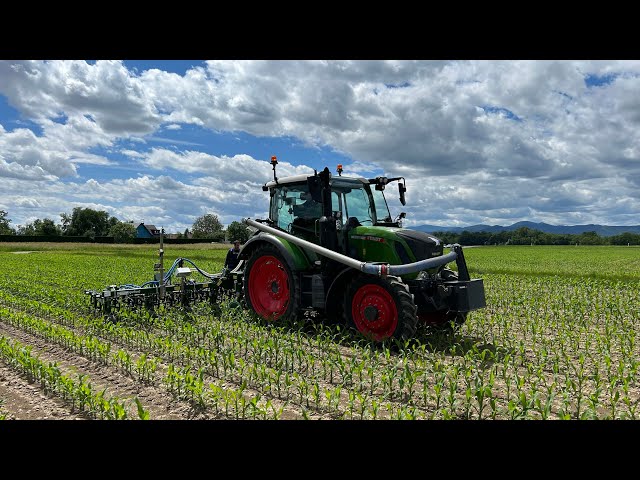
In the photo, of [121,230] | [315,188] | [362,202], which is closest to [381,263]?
[315,188]

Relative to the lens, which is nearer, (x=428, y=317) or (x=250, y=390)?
(x=250, y=390)

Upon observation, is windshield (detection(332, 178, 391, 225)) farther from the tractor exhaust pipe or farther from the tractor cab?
the tractor exhaust pipe

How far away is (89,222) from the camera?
81.3 m

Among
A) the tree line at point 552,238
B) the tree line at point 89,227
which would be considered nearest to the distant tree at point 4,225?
the tree line at point 89,227

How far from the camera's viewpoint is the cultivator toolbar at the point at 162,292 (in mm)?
8492

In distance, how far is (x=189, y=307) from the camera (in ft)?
30.5

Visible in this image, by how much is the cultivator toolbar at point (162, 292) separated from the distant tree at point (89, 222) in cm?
7622

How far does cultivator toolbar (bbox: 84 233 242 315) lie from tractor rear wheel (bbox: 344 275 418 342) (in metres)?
3.16

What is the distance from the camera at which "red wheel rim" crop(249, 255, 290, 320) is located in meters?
7.98

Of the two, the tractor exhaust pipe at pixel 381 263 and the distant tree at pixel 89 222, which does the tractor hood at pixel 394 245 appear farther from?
the distant tree at pixel 89 222
